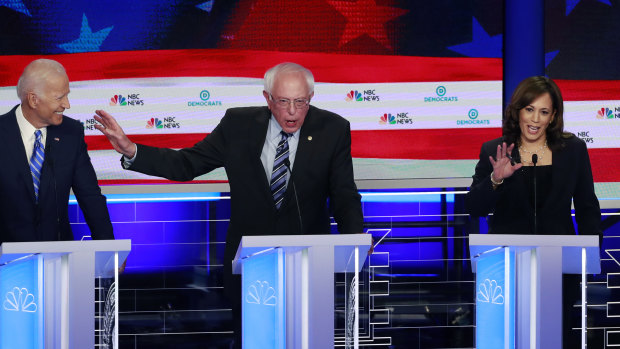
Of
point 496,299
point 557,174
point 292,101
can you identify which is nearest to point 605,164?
point 557,174

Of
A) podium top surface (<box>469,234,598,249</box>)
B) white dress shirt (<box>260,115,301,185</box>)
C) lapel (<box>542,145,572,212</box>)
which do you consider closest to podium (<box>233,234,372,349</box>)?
podium top surface (<box>469,234,598,249</box>)

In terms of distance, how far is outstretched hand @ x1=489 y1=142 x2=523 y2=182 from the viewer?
135 inches

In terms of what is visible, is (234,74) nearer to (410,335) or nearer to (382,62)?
(382,62)

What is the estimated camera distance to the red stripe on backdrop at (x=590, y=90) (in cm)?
523

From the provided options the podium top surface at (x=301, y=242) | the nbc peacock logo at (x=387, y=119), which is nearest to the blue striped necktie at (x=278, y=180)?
the podium top surface at (x=301, y=242)

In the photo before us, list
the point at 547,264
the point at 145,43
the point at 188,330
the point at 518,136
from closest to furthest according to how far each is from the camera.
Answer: the point at 547,264, the point at 518,136, the point at 145,43, the point at 188,330

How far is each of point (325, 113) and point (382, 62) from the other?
146 centimetres

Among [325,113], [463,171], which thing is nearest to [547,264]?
[325,113]

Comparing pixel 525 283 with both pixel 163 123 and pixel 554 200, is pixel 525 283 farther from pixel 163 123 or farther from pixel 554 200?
pixel 163 123

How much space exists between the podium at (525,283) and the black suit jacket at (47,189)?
1744 mm

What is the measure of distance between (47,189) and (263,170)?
0.90 meters

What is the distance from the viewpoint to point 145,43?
511 cm

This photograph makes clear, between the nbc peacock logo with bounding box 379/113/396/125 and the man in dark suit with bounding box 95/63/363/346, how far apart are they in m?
1.40

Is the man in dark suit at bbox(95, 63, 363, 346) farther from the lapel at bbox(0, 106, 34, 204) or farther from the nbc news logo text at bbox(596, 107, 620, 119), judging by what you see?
the nbc news logo text at bbox(596, 107, 620, 119)
